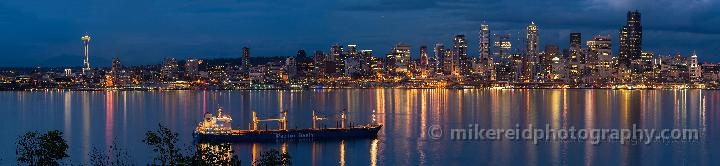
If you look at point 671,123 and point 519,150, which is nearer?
point 519,150

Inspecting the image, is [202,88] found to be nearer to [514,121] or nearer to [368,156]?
[514,121]

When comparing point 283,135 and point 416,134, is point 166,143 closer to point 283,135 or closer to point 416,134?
point 283,135

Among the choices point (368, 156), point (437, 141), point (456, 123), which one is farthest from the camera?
point (456, 123)

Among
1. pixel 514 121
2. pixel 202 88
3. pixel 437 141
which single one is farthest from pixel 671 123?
pixel 202 88

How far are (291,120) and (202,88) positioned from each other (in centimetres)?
8865

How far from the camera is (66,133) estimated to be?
42.8m

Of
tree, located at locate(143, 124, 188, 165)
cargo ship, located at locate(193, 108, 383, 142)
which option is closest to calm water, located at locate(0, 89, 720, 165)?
cargo ship, located at locate(193, 108, 383, 142)

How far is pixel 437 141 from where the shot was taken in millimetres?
36594

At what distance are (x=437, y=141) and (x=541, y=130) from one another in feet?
28.2

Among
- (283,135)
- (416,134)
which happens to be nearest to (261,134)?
(283,135)

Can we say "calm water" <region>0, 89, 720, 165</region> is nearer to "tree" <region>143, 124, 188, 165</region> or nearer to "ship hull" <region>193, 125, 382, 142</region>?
"ship hull" <region>193, 125, 382, 142</region>

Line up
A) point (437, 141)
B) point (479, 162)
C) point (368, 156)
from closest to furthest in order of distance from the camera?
point (479, 162), point (368, 156), point (437, 141)

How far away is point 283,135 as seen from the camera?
3666cm

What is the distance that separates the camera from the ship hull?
119 ft
